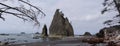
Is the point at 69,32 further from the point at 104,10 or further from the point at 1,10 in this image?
the point at 1,10

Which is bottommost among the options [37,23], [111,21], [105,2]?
[37,23]

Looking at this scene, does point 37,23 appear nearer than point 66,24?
Yes

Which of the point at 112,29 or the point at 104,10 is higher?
the point at 104,10

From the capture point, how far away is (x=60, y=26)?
475 feet

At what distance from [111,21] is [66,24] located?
332ft

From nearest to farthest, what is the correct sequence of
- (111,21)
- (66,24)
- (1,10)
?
(1,10)
(111,21)
(66,24)

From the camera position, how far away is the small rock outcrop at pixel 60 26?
141 metres

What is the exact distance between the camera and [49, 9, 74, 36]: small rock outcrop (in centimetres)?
14116

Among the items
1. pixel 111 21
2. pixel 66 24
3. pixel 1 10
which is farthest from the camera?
pixel 66 24

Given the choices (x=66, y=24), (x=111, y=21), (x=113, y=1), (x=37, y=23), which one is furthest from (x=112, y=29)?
(x=66, y=24)

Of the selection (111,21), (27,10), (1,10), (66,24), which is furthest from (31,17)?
(66,24)

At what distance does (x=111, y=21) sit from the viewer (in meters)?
40.4

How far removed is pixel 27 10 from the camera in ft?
17.8

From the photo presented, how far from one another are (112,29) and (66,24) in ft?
331
